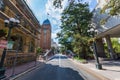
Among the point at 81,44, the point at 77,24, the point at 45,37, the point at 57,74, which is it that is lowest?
the point at 57,74

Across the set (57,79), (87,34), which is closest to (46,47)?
(87,34)

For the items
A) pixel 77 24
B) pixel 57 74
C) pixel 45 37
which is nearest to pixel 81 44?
pixel 77 24

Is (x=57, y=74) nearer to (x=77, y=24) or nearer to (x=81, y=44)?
(x=81, y=44)

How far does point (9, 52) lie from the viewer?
714 inches

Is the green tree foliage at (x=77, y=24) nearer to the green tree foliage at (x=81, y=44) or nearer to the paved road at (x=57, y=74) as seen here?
the green tree foliage at (x=81, y=44)

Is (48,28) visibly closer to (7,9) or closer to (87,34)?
(87,34)

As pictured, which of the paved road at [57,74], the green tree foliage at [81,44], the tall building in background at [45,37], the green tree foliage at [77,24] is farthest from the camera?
the tall building in background at [45,37]

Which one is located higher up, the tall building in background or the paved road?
the tall building in background

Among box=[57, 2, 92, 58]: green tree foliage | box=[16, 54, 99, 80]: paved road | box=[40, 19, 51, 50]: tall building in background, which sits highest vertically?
box=[40, 19, 51, 50]: tall building in background

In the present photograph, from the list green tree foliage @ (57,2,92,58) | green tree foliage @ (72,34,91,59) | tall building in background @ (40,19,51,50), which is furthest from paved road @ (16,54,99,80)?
tall building in background @ (40,19,51,50)

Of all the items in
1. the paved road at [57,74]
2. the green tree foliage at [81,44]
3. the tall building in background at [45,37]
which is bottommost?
the paved road at [57,74]

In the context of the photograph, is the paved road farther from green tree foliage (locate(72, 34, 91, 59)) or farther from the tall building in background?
the tall building in background

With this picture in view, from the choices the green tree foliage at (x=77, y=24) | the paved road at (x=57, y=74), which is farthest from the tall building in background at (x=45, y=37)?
the paved road at (x=57, y=74)

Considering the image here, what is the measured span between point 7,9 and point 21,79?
31.8ft
